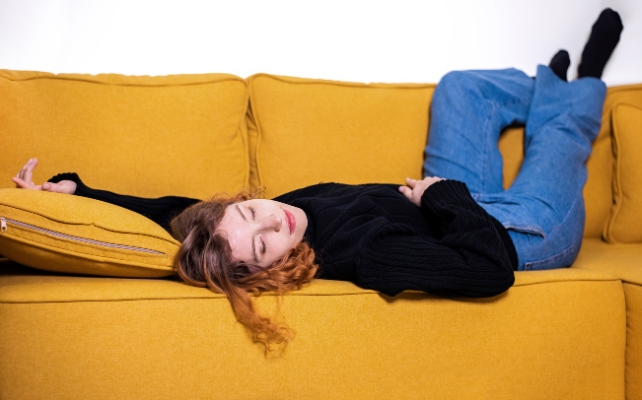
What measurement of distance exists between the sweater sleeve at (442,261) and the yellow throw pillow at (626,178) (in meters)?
0.87

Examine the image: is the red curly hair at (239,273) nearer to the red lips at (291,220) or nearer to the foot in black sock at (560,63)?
the red lips at (291,220)

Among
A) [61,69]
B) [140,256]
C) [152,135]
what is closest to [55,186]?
[152,135]

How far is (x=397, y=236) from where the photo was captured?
146 cm

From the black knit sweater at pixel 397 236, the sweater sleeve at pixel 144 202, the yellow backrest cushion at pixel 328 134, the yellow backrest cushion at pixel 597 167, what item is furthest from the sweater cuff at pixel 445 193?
the sweater sleeve at pixel 144 202

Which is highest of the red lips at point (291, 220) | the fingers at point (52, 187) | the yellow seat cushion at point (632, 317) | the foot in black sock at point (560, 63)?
the foot in black sock at point (560, 63)

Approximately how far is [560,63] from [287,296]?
1.70 m

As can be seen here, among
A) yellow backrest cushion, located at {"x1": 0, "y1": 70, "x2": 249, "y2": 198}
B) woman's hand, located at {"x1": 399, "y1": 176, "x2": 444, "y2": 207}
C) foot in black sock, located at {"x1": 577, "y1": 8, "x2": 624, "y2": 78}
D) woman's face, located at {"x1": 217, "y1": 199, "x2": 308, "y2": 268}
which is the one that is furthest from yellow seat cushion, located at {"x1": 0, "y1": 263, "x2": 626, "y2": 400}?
foot in black sock, located at {"x1": 577, "y1": 8, "x2": 624, "y2": 78}

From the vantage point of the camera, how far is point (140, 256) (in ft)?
4.19

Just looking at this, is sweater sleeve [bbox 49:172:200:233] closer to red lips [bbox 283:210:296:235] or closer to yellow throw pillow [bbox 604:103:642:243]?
red lips [bbox 283:210:296:235]

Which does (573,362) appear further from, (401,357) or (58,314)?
(58,314)

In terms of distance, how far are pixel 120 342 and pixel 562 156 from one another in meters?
1.51

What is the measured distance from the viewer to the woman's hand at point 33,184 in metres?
1.60

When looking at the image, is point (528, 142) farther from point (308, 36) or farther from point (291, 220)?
point (291, 220)

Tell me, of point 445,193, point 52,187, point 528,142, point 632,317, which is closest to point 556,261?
point 632,317
